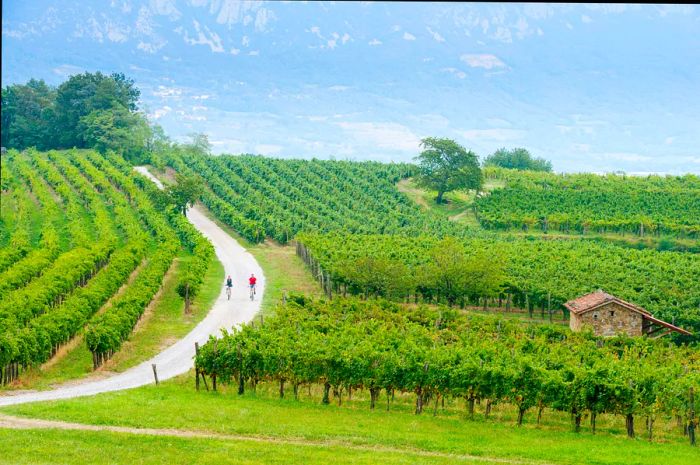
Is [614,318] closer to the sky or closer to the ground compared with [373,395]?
closer to the sky

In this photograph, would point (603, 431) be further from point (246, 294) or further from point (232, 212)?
point (232, 212)

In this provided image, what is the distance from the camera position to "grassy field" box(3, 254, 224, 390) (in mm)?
40219

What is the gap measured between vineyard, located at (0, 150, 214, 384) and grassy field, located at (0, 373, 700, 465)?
21.9 ft

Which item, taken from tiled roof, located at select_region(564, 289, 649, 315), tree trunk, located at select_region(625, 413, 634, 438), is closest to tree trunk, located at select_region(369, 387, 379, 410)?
tree trunk, located at select_region(625, 413, 634, 438)

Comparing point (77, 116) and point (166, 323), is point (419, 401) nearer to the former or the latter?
point (166, 323)

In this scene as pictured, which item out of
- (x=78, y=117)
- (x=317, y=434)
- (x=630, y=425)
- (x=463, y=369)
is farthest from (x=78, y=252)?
(x=78, y=117)

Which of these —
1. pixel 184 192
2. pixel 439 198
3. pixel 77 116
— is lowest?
pixel 184 192

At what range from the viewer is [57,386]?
38906 millimetres

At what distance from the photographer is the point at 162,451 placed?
2725cm

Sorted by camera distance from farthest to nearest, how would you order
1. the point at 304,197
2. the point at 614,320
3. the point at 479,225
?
the point at 304,197, the point at 479,225, the point at 614,320

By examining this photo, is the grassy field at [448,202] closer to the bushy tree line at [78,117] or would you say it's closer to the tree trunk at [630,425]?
the bushy tree line at [78,117]

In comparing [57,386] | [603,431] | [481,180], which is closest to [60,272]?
[57,386]

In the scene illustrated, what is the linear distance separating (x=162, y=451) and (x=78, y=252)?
120ft

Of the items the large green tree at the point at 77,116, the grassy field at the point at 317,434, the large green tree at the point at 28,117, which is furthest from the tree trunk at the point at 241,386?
the large green tree at the point at 28,117
